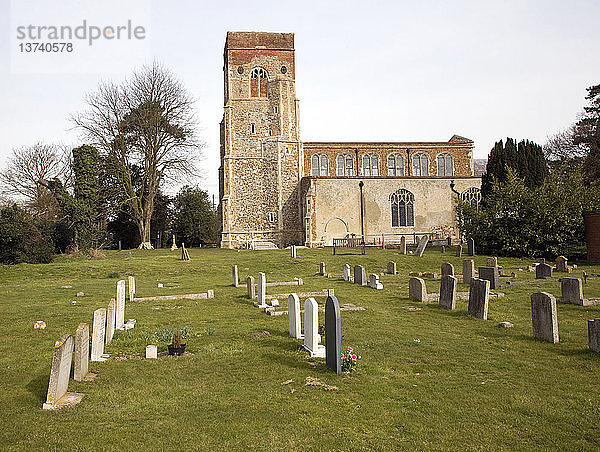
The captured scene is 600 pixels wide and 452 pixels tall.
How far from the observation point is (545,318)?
9555 millimetres

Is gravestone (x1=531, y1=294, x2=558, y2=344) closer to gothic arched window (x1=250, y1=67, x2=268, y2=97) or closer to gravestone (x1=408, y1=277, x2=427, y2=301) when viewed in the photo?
gravestone (x1=408, y1=277, x2=427, y2=301)

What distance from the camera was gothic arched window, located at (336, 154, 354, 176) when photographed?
4981cm

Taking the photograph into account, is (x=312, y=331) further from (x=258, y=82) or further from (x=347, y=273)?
(x=258, y=82)

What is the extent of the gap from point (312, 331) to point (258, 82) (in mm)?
42160

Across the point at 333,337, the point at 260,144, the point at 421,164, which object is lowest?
the point at 333,337

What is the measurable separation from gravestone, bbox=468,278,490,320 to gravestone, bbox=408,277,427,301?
2.38 meters

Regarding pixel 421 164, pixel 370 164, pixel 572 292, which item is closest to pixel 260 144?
pixel 370 164

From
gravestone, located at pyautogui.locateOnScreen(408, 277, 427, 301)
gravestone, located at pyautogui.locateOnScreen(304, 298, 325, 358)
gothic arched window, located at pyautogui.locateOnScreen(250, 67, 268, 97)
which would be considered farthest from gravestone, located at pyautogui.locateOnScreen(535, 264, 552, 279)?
gothic arched window, located at pyautogui.locateOnScreen(250, 67, 268, 97)

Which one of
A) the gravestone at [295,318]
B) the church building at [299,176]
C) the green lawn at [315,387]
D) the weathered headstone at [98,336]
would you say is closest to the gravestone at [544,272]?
the green lawn at [315,387]

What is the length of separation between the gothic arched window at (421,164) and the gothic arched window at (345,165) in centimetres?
638

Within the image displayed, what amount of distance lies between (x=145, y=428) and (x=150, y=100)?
138 ft

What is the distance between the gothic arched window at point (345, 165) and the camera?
163 feet

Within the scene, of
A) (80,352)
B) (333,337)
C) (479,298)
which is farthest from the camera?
A: (479,298)

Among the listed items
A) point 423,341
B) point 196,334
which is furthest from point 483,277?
point 196,334
